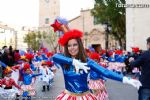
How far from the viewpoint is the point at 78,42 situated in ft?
18.6

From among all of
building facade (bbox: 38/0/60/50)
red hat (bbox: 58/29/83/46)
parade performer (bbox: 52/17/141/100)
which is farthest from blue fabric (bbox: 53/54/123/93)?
building facade (bbox: 38/0/60/50)

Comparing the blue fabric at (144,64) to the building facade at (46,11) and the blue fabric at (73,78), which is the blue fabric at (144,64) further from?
the building facade at (46,11)

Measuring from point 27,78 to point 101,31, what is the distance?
8033cm

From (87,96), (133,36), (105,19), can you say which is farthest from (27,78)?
(105,19)

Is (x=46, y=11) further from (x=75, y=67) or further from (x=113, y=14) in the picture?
(x=75, y=67)

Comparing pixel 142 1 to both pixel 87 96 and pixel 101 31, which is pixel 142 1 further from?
pixel 101 31

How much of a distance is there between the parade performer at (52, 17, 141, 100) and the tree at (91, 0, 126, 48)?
159 feet

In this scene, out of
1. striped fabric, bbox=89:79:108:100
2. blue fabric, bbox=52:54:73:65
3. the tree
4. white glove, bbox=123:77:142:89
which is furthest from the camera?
the tree

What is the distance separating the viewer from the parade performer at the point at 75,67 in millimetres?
5496

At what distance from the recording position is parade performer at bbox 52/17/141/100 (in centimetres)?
550

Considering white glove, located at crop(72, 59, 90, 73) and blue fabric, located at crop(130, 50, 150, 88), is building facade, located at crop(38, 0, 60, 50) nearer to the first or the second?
blue fabric, located at crop(130, 50, 150, 88)

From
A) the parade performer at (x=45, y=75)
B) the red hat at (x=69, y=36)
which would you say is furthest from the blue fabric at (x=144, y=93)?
the parade performer at (x=45, y=75)

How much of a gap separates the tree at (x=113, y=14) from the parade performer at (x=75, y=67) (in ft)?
159

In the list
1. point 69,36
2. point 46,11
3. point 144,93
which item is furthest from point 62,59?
point 46,11
